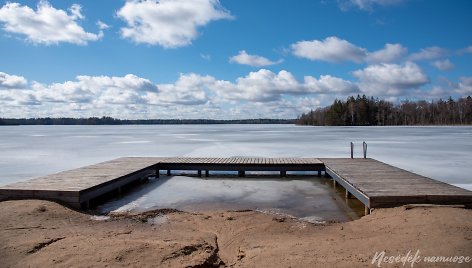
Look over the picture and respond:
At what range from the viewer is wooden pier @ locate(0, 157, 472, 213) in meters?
5.53

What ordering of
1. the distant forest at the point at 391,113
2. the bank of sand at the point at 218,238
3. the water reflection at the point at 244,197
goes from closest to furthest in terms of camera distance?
the bank of sand at the point at 218,238
the water reflection at the point at 244,197
the distant forest at the point at 391,113

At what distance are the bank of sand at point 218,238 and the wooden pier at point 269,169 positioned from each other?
319mm

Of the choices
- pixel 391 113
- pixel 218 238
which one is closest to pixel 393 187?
pixel 218 238

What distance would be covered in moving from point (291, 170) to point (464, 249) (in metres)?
6.87

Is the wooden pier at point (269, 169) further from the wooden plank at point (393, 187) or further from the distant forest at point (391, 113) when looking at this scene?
the distant forest at point (391, 113)

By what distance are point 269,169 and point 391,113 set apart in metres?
78.4

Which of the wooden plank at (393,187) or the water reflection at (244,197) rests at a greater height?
the wooden plank at (393,187)

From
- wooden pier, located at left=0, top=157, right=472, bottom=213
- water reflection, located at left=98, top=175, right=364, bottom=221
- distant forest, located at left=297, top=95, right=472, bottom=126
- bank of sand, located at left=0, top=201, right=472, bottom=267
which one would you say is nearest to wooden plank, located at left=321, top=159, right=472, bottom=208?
wooden pier, located at left=0, top=157, right=472, bottom=213

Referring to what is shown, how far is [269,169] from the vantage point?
10.4m

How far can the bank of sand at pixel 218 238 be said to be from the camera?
12.0 ft

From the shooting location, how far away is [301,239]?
4.45 metres

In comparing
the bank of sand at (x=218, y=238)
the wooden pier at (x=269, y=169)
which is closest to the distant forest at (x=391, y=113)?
the wooden pier at (x=269, y=169)

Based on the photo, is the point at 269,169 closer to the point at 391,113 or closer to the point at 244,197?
the point at 244,197

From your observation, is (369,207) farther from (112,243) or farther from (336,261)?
(112,243)
